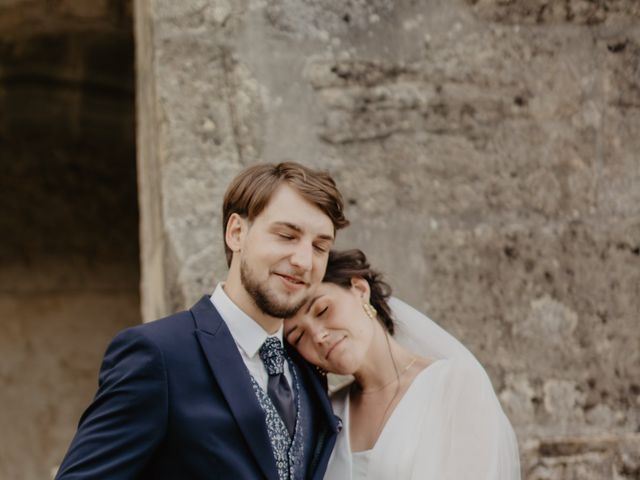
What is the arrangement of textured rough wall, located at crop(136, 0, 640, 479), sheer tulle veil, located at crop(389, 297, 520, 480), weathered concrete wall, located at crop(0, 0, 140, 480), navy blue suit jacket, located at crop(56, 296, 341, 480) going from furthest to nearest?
1. weathered concrete wall, located at crop(0, 0, 140, 480)
2. textured rough wall, located at crop(136, 0, 640, 479)
3. sheer tulle veil, located at crop(389, 297, 520, 480)
4. navy blue suit jacket, located at crop(56, 296, 341, 480)

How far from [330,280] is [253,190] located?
36cm

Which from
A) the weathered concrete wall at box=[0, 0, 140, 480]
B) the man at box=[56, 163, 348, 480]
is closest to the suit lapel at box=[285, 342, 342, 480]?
the man at box=[56, 163, 348, 480]

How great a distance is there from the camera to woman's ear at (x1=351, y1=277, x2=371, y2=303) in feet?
7.27

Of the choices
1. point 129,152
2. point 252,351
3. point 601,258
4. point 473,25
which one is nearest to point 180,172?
point 252,351

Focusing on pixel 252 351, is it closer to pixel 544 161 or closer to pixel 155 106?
pixel 155 106

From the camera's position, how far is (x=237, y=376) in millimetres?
1829

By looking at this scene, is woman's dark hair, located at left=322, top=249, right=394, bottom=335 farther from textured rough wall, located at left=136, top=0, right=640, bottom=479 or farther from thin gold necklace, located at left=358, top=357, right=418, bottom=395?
textured rough wall, located at left=136, top=0, right=640, bottom=479

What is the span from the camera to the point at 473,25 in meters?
2.62

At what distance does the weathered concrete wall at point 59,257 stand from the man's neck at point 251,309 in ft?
6.58

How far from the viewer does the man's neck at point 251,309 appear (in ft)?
6.30

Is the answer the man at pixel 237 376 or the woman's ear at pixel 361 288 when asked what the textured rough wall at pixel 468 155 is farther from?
the man at pixel 237 376

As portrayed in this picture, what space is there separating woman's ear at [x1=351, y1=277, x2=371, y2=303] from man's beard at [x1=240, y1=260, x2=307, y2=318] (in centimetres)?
34

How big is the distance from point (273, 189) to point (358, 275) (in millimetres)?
392

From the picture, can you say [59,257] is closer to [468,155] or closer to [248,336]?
[468,155]
